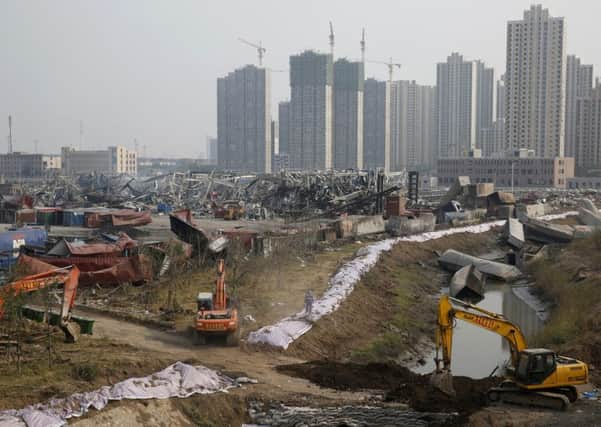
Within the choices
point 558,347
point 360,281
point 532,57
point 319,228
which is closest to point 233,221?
point 319,228

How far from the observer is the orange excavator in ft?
41.8

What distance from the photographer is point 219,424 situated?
10.7m

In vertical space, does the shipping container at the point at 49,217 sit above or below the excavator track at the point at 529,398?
above

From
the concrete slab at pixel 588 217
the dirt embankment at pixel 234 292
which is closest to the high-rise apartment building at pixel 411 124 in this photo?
the concrete slab at pixel 588 217

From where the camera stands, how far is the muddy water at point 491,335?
15.9 metres

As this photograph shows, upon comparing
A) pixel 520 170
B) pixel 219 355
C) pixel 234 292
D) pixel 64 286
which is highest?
pixel 520 170

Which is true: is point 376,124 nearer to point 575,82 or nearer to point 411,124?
point 411,124

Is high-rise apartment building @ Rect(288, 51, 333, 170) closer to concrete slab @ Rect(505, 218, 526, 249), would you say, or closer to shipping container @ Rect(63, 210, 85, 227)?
shipping container @ Rect(63, 210, 85, 227)

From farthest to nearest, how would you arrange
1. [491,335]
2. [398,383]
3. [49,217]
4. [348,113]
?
[348,113] → [49,217] → [491,335] → [398,383]

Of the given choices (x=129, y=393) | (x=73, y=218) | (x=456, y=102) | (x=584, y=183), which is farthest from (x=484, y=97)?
(x=129, y=393)

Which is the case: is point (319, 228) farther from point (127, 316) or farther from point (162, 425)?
point (162, 425)

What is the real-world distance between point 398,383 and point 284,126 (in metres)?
104

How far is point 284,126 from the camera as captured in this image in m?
115

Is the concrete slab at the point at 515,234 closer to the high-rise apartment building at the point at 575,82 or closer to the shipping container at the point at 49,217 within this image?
Answer: the shipping container at the point at 49,217
